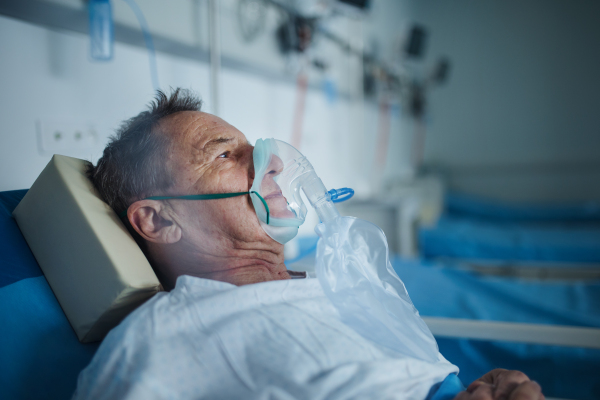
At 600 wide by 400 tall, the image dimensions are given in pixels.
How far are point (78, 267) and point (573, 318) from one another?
169 centimetres

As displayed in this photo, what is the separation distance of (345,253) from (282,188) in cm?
22

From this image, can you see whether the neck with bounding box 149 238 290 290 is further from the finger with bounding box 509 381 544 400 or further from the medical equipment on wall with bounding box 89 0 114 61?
the medical equipment on wall with bounding box 89 0 114 61

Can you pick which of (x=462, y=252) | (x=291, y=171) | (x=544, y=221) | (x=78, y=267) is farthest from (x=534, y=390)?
(x=544, y=221)

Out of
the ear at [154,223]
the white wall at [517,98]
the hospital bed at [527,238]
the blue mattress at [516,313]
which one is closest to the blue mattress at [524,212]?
the hospital bed at [527,238]

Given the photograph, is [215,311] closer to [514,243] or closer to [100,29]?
[100,29]

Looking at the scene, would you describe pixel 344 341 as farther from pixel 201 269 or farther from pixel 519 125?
pixel 519 125

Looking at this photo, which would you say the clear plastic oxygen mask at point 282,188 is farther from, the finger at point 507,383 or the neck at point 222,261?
the finger at point 507,383

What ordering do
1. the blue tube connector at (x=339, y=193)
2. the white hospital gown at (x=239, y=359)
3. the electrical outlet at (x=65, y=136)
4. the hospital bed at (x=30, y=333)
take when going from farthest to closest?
the electrical outlet at (x=65, y=136)
the blue tube connector at (x=339, y=193)
the hospital bed at (x=30, y=333)
the white hospital gown at (x=239, y=359)

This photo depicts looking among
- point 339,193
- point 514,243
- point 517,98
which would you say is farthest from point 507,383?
point 517,98

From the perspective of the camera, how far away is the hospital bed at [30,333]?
0.71 m

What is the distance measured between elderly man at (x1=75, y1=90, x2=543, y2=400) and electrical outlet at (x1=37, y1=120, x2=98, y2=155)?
0.30 m

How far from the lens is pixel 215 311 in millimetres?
709

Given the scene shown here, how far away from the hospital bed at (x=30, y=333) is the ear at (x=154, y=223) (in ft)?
0.74

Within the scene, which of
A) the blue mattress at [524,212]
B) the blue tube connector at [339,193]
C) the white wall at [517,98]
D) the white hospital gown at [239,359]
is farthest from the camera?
the white wall at [517,98]
